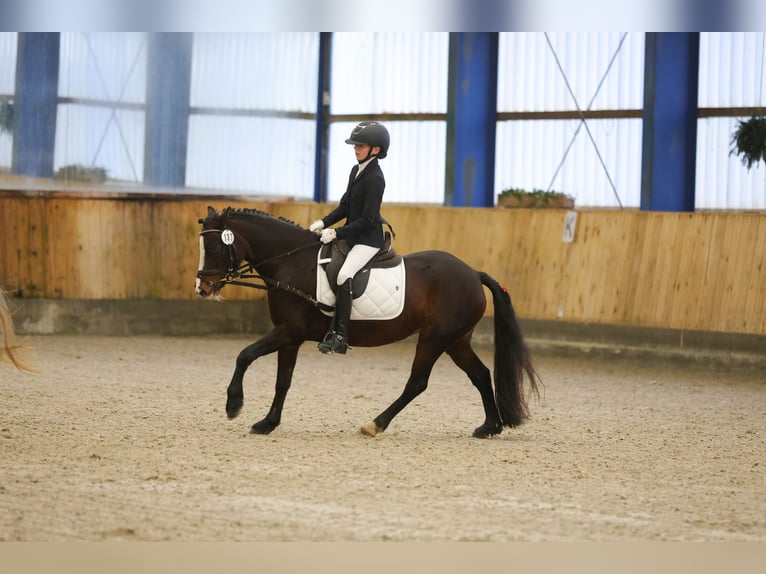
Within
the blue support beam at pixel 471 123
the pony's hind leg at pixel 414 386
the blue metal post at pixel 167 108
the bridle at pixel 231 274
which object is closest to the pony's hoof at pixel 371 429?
the pony's hind leg at pixel 414 386

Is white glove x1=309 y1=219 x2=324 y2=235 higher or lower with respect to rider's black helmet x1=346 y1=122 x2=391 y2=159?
lower

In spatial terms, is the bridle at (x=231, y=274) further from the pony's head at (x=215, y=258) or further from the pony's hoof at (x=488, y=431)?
the pony's hoof at (x=488, y=431)

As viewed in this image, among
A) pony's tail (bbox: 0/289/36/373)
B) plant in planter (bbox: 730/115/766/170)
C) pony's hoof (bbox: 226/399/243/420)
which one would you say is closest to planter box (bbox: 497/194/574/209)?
plant in planter (bbox: 730/115/766/170)

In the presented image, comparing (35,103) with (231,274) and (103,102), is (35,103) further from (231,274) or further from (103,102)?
(231,274)

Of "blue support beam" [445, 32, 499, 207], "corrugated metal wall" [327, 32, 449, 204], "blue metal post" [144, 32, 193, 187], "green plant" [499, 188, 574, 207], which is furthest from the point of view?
"corrugated metal wall" [327, 32, 449, 204]

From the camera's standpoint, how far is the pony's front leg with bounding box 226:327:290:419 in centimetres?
658

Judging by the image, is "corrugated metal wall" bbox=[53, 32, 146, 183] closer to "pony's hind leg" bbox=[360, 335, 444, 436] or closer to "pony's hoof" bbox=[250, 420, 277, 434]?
"pony's hoof" bbox=[250, 420, 277, 434]

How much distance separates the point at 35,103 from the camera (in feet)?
42.1

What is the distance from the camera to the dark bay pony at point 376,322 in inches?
267

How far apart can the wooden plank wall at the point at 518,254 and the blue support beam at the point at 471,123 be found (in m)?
2.18

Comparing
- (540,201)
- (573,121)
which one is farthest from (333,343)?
(573,121)

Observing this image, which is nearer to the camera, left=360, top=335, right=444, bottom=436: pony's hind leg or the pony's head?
the pony's head

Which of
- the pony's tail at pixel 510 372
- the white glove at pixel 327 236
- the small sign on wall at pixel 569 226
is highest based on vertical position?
the small sign on wall at pixel 569 226

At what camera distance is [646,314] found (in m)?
11.5
